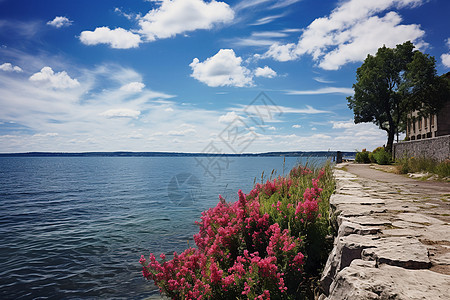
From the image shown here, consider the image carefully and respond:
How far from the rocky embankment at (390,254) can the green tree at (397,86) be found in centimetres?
3126

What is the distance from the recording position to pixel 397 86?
31141mm

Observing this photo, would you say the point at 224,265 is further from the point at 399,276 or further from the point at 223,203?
the point at 399,276

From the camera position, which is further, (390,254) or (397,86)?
(397,86)

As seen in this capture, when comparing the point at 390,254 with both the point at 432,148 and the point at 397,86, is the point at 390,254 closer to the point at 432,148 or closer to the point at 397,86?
the point at 432,148

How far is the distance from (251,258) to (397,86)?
3479 cm

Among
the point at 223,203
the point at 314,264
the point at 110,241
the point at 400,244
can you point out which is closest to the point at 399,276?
the point at 400,244

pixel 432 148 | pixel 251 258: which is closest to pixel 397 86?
pixel 432 148

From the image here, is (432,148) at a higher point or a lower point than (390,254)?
higher

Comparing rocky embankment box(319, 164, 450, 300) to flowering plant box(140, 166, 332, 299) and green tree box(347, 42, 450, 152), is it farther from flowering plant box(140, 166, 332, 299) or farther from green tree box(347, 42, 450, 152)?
green tree box(347, 42, 450, 152)

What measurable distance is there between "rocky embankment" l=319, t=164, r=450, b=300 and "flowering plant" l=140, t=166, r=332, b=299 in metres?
0.59

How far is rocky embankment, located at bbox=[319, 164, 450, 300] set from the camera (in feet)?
5.66

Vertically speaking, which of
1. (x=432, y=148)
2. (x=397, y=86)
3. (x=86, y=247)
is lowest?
(x=86, y=247)

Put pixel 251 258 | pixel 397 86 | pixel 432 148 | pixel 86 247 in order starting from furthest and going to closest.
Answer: pixel 397 86 → pixel 432 148 → pixel 86 247 → pixel 251 258

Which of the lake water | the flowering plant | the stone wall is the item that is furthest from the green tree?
the flowering plant
